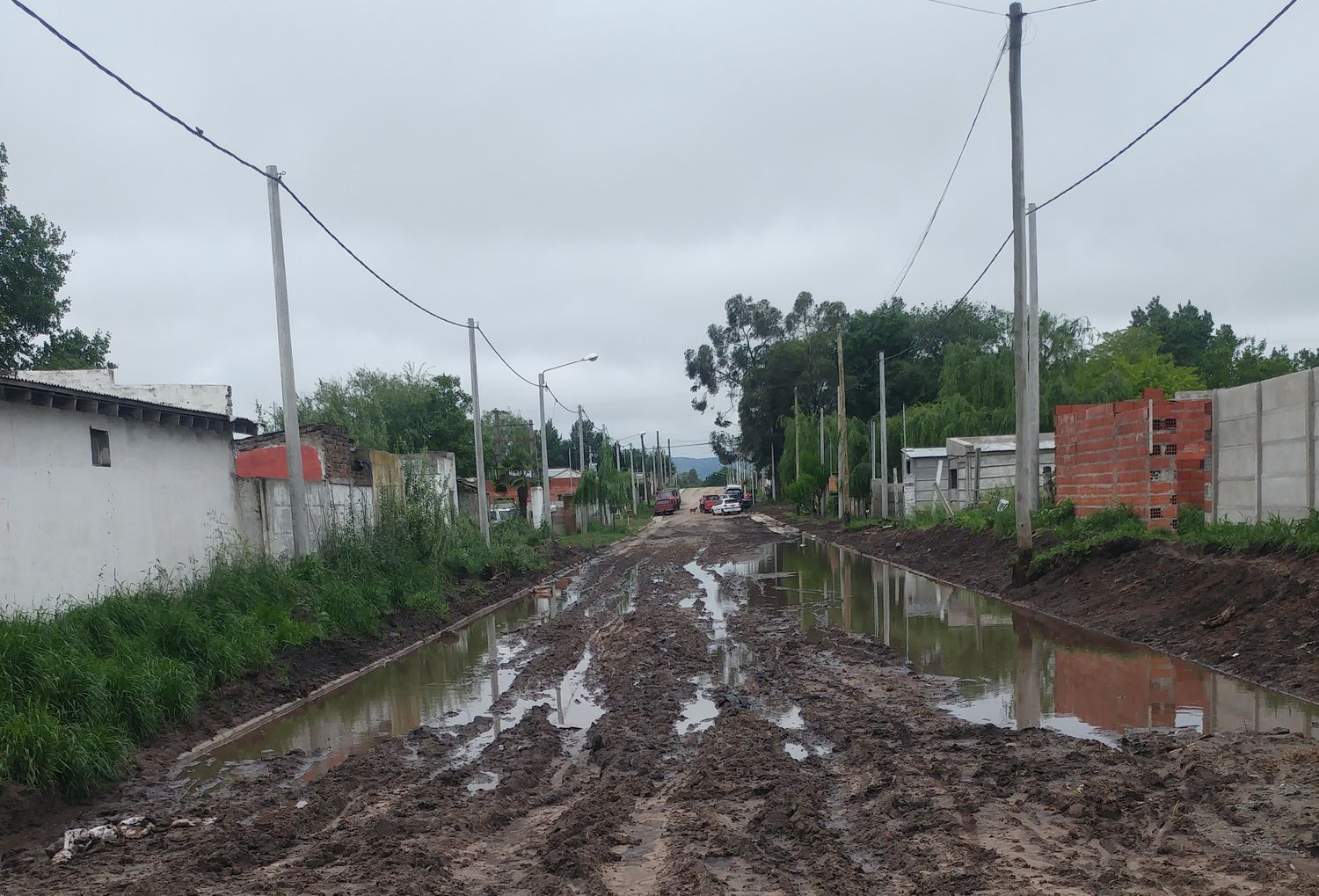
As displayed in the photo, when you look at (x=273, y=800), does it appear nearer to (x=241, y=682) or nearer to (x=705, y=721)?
(x=705, y=721)

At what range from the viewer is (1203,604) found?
11.7m

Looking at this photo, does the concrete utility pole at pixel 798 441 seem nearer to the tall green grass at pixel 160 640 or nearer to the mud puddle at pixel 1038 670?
the mud puddle at pixel 1038 670

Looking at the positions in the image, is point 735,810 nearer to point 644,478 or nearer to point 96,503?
point 96,503

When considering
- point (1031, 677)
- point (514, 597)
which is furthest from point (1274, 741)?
point (514, 597)

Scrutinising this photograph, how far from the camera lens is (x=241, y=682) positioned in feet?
36.0

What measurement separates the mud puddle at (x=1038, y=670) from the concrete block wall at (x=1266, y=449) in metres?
3.26

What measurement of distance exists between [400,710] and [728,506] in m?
59.3

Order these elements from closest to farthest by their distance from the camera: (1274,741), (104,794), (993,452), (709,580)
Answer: (1274,741) → (104,794) → (709,580) → (993,452)

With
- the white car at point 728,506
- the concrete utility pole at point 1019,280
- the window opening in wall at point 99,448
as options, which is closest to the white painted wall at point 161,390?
the window opening in wall at point 99,448

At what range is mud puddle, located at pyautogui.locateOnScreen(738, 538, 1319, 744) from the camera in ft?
26.2

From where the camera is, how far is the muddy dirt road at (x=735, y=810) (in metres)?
4.84

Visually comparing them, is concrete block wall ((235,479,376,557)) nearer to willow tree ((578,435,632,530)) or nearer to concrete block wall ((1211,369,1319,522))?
concrete block wall ((1211,369,1319,522))

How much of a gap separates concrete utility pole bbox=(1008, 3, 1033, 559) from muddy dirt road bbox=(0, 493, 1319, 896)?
757cm

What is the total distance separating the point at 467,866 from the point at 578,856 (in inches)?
24.7
